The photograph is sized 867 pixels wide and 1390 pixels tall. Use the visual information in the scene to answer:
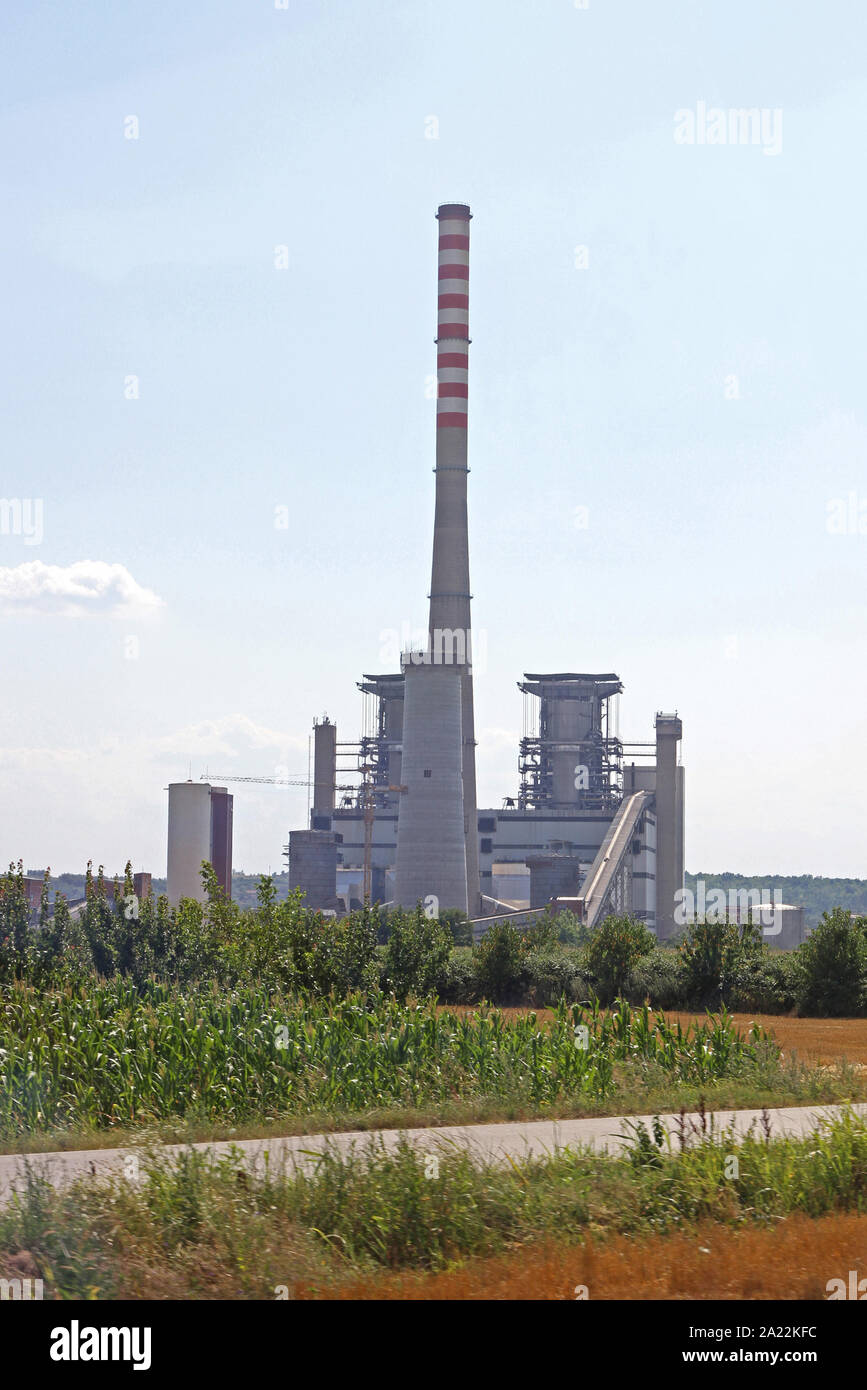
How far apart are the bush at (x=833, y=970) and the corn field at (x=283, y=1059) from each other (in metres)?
13.7

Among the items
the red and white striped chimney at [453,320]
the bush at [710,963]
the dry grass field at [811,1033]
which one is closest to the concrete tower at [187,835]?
the red and white striped chimney at [453,320]

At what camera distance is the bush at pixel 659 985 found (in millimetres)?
29469

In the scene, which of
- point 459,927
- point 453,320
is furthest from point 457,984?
point 453,320

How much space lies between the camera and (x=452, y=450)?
216 ft

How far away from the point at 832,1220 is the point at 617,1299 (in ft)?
7.19

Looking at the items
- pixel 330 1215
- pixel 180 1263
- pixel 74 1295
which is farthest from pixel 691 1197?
pixel 74 1295

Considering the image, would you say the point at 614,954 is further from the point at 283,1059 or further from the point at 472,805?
Answer: the point at 472,805

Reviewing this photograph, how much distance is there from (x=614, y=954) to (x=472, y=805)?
46400mm

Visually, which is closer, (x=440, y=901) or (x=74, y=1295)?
(x=74, y=1295)

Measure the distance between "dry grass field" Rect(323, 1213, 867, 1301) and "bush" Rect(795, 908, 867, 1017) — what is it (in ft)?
75.3

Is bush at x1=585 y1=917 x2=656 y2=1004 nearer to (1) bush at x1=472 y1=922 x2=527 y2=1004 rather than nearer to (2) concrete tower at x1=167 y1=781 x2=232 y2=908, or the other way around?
(1) bush at x1=472 y1=922 x2=527 y2=1004

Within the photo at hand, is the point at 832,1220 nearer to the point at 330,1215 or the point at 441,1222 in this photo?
the point at 441,1222

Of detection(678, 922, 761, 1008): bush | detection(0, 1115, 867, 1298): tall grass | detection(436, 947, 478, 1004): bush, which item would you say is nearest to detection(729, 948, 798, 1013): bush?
detection(678, 922, 761, 1008): bush

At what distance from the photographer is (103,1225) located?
24.8 ft
